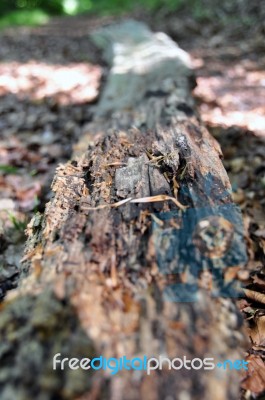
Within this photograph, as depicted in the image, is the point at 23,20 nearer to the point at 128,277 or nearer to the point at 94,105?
the point at 94,105

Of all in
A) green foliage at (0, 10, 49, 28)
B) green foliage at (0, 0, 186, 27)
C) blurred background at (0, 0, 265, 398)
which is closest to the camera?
blurred background at (0, 0, 265, 398)

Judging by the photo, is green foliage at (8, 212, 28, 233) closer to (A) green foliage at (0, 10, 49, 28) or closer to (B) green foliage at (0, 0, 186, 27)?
(B) green foliage at (0, 0, 186, 27)

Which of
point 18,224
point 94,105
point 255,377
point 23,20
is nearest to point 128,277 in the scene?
point 255,377

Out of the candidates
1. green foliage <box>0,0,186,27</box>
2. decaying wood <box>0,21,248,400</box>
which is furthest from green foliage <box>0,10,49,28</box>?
decaying wood <box>0,21,248,400</box>

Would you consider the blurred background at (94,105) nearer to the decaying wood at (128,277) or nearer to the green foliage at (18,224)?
the green foliage at (18,224)

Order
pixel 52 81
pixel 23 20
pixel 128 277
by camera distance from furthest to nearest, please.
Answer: pixel 23 20 < pixel 52 81 < pixel 128 277

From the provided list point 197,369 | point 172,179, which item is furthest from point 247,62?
point 197,369

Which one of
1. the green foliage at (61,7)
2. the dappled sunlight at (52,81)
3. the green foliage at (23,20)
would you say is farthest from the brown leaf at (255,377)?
the green foliage at (23,20)
